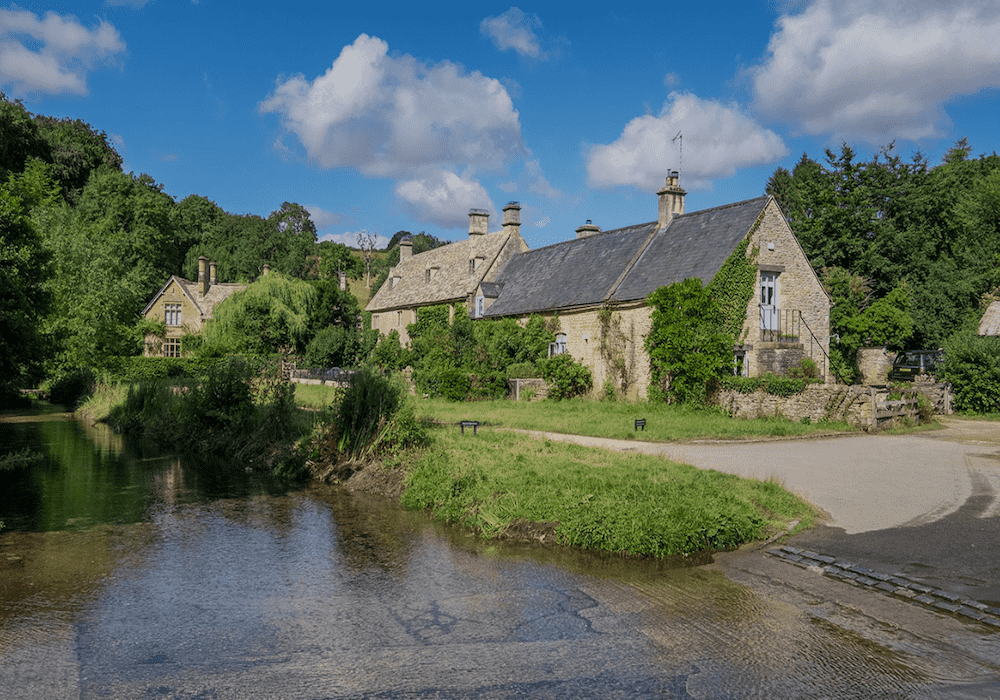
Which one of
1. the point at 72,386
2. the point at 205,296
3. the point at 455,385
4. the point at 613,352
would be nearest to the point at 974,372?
the point at 613,352

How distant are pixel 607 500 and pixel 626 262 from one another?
70.5 ft

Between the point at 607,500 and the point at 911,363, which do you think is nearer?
the point at 607,500

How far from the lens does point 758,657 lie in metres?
6.56

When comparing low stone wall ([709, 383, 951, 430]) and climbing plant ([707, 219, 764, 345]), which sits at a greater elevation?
climbing plant ([707, 219, 764, 345])

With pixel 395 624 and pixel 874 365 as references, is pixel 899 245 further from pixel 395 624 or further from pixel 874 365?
pixel 395 624

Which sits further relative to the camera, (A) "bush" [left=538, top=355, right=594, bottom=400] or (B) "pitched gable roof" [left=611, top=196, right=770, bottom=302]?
(A) "bush" [left=538, top=355, right=594, bottom=400]

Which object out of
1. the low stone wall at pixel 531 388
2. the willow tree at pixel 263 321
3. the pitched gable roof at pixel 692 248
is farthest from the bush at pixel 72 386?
the pitched gable roof at pixel 692 248

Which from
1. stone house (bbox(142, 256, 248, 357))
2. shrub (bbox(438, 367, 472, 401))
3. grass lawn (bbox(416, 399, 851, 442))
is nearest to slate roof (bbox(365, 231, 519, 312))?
shrub (bbox(438, 367, 472, 401))

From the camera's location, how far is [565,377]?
97.3 feet

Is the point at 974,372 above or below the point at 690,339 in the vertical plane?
below

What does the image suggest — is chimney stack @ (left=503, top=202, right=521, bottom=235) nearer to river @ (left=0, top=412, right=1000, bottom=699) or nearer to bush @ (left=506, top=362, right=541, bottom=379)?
bush @ (left=506, top=362, right=541, bottom=379)

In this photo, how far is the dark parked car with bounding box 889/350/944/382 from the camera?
119 feet

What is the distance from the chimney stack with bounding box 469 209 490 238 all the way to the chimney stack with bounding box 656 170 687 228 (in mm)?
15144

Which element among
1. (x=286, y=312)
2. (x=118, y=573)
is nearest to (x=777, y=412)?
(x=118, y=573)
